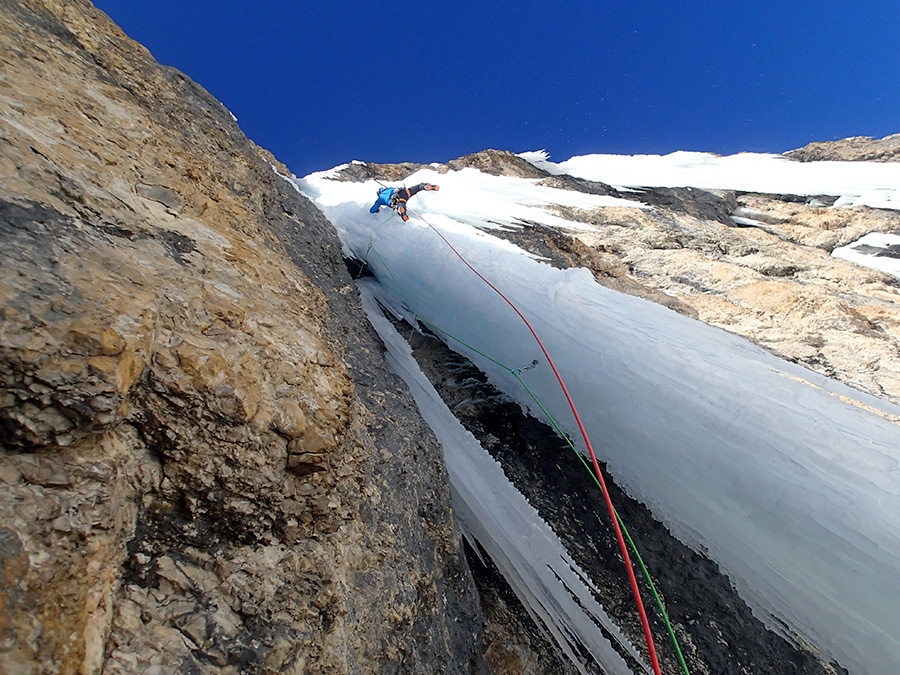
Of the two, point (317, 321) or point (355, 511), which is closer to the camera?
point (355, 511)

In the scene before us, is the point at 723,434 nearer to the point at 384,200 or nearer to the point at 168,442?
the point at 168,442

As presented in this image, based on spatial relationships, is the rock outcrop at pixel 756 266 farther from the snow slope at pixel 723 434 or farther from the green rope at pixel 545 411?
the green rope at pixel 545 411

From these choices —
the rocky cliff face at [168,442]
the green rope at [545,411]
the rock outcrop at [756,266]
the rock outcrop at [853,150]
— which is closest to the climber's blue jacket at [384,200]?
the green rope at [545,411]

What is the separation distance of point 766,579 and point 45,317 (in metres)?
3.29

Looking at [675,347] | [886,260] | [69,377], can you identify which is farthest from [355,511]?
[886,260]

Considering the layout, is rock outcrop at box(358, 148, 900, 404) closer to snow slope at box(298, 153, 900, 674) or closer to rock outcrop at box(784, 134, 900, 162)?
snow slope at box(298, 153, 900, 674)

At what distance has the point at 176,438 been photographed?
4.31 ft

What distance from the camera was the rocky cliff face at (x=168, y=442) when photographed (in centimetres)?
103

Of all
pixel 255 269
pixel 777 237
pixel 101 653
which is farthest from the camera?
pixel 777 237

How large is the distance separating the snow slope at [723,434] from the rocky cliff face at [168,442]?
1245 mm

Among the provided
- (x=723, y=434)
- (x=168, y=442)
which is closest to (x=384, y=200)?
(x=723, y=434)

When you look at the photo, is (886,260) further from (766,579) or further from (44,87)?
(44,87)

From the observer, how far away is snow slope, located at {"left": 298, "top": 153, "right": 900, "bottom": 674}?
2.18 meters

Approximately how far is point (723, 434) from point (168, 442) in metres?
2.79
